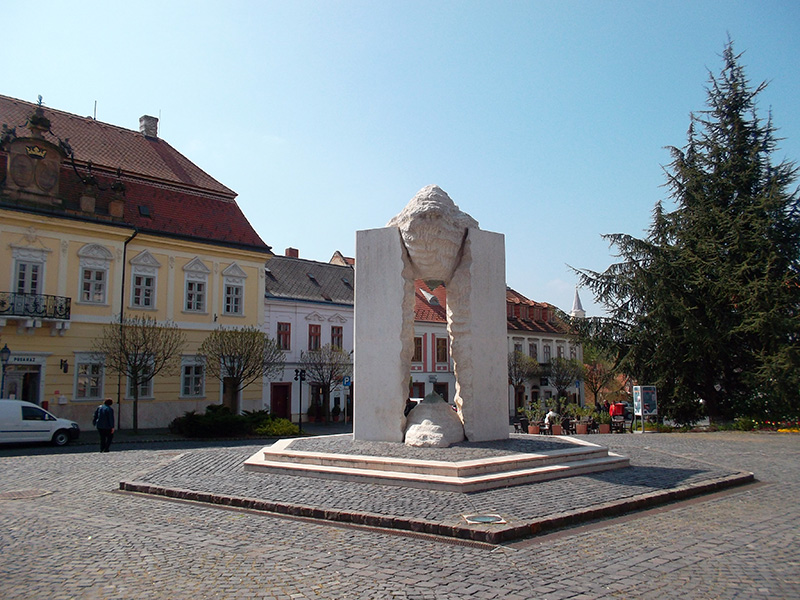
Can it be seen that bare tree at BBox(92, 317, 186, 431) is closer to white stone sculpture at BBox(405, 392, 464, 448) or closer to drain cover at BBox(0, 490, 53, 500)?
drain cover at BBox(0, 490, 53, 500)

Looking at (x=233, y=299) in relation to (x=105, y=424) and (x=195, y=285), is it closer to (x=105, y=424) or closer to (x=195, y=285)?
(x=195, y=285)

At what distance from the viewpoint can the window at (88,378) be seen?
26562 mm

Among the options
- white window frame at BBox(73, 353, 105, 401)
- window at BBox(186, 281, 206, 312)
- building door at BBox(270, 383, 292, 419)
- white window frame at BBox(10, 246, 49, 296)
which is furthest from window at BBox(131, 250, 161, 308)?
building door at BBox(270, 383, 292, 419)

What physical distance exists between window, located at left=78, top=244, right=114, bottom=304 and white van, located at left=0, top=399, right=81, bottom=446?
831 centimetres

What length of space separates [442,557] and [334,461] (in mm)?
4490

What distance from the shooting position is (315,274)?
4231 centimetres

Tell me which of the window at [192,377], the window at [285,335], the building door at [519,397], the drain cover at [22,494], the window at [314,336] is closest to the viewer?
the drain cover at [22,494]

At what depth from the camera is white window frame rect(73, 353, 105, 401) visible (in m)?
26.5

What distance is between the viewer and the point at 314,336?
1535 inches

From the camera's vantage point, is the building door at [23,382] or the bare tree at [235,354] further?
the bare tree at [235,354]

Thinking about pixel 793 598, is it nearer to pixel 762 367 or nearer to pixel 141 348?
pixel 762 367

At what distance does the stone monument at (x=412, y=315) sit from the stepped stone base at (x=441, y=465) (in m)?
0.70

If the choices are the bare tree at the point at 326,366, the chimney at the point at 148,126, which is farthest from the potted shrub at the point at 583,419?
the chimney at the point at 148,126

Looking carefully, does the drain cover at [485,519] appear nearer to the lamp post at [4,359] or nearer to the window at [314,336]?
the lamp post at [4,359]
